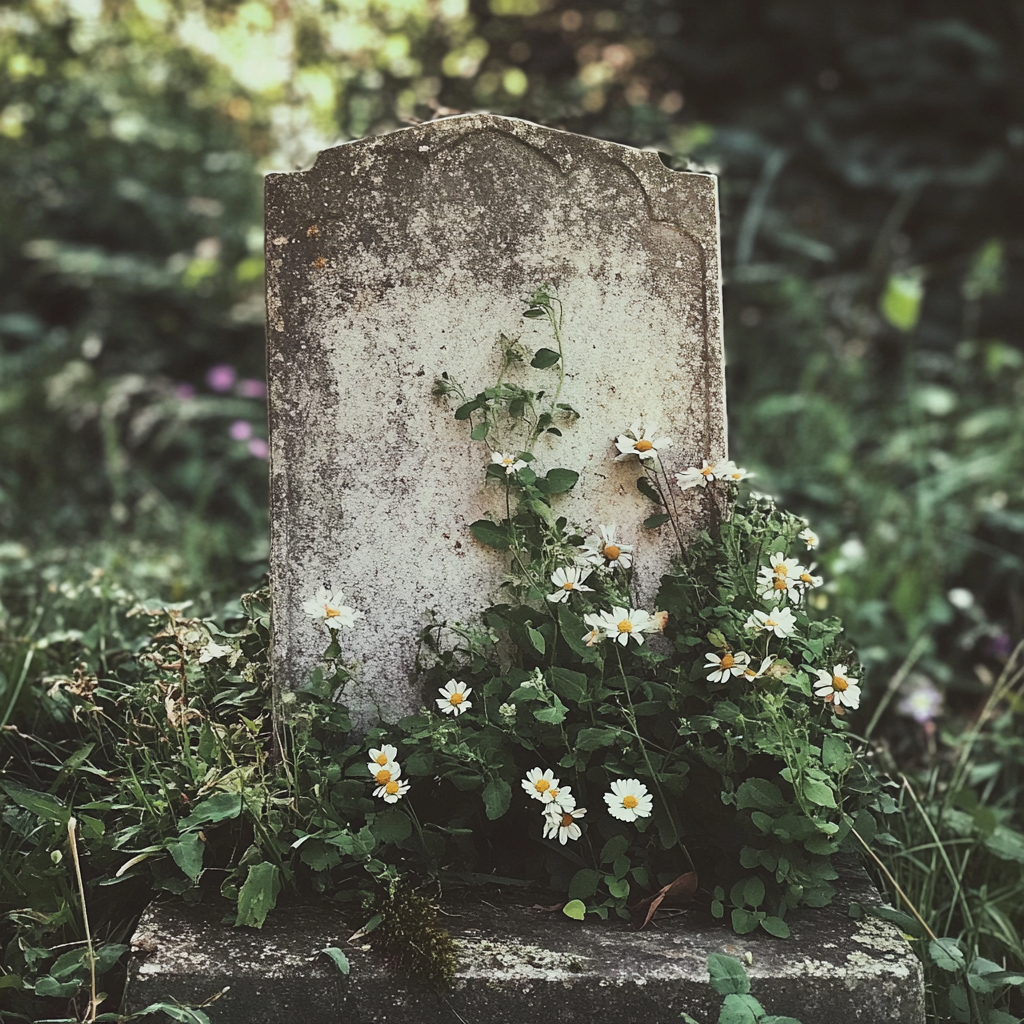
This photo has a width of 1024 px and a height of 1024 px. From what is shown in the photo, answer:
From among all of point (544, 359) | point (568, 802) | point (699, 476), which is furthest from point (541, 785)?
point (544, 359)

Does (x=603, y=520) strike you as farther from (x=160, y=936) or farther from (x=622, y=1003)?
(x=160, y=936)

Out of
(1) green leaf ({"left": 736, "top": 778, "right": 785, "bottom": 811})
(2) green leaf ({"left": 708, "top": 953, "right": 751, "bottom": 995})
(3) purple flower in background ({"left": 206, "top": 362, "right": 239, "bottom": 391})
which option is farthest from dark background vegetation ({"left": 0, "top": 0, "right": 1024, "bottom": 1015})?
(2) green leaf ({"left": 708, "top": 953, "right": 751, "bottom": 995})

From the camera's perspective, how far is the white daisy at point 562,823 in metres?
1.64

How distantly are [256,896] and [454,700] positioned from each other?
42 cm

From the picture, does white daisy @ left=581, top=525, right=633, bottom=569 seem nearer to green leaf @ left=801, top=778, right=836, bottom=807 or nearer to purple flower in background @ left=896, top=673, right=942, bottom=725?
green leaf @ left=801, top=778, right=836, bottom=807

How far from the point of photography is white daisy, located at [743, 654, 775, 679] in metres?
1.67

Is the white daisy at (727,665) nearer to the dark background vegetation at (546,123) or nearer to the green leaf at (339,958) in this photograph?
the green leaf at (339,958)

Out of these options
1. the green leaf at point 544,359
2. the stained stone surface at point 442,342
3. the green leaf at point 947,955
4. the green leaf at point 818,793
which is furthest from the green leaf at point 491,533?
the green leaf at point 947,955

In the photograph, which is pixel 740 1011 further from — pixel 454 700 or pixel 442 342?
pixel 442 342

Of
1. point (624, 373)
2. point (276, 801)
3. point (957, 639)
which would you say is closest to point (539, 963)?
point (276, 801)

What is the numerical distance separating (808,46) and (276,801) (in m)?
5.20

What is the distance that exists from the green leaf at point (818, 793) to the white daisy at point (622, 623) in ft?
1.08

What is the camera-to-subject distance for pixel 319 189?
6.23 feet

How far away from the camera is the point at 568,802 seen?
1647 mm
